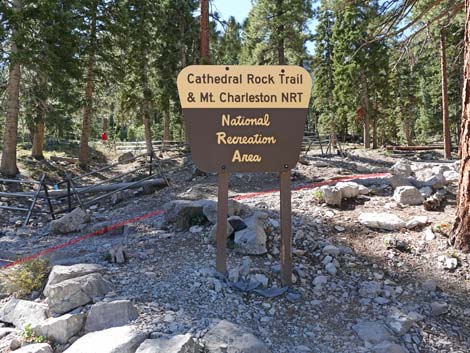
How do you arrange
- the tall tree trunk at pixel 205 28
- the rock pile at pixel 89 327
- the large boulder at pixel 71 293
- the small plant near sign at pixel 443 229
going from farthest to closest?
1. the tall tree trunk at pixel 205 28
2. the small plant near sign at pixel 443 229
3. the large boulder at pixel 71 293
4. the rock pile at pixel 89 327

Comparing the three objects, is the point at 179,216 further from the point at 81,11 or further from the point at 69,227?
the point at 81,11

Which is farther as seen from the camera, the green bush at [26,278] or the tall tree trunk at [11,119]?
the tall tree trunk at [11,119]

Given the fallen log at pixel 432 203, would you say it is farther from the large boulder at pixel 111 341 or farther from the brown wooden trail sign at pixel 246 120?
the large boulder at pixel 111 341

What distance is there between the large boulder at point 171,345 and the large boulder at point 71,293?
3.13 feet

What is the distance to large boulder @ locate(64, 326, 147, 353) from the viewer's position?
2.60 meters

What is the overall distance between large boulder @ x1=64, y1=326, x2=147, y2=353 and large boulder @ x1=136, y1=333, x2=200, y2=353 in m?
0.09

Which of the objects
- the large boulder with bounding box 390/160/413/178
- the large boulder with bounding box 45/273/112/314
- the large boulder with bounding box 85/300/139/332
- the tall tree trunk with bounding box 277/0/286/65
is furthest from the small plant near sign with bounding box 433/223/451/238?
the tall tree trunk with bounding box 277/0/286/65

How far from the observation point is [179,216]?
5430 millimetres

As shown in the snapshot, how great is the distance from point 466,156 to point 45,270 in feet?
16.0

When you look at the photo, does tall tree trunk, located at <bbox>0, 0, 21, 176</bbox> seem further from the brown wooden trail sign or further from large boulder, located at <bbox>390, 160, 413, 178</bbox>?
large boulder, located at <bbox>390, 160, 413, 178</bbox>

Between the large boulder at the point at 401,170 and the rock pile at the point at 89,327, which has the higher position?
the large boulder at the point at 401,170

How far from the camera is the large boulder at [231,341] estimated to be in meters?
2.66

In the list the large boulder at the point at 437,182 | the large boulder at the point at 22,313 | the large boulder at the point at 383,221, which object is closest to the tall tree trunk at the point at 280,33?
the large boulder at the point at 437,182

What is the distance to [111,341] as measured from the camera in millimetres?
2670
